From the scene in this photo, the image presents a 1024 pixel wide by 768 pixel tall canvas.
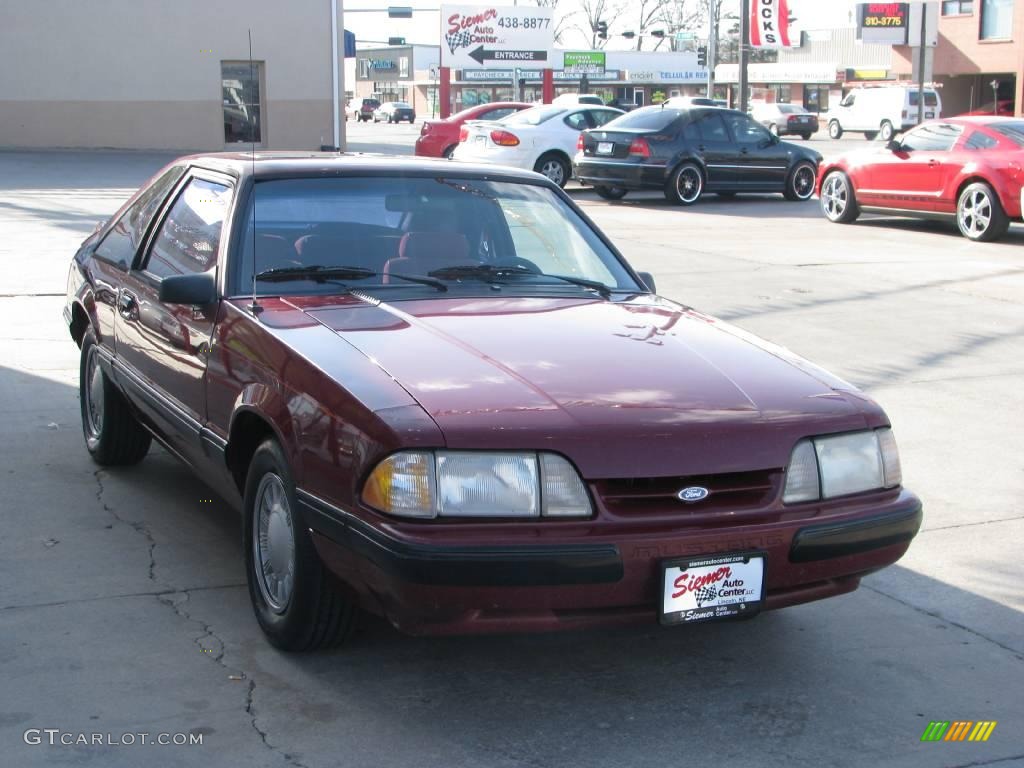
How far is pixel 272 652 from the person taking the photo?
13.3 ft

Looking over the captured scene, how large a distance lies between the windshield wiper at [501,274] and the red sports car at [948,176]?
11417mm

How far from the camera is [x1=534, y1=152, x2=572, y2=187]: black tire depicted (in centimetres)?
2188

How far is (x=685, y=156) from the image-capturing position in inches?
787

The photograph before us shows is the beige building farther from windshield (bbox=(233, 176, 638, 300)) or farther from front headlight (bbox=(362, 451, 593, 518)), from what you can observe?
front headlight (bbox=(362, 451, 593, 518))

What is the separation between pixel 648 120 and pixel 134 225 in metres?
15.1

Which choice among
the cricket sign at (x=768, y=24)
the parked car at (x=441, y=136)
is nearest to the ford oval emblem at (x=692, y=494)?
the parked car at (x=441, y=136)

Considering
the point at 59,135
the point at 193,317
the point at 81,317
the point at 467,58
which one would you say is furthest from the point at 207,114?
the point at 193,317

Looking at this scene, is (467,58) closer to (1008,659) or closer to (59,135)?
(59,135)

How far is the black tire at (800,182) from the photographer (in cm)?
2150

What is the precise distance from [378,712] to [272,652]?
55 cm

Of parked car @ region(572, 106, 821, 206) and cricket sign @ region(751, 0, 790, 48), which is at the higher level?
cricket sign @ region(751, 0, 790, 48)

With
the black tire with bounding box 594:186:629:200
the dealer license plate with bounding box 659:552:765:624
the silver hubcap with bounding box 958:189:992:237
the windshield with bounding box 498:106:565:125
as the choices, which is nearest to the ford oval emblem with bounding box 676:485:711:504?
the dealer license plate with bounding box 659:552:765:624

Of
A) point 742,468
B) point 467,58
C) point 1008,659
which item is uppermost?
point 467,58

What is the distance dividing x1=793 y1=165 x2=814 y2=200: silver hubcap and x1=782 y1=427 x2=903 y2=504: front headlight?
18313 millimetres
